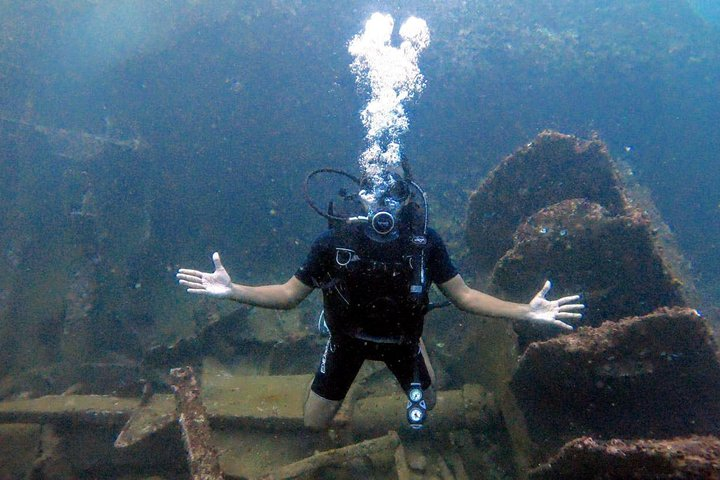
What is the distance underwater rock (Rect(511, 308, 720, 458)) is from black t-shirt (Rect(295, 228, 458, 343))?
153cm

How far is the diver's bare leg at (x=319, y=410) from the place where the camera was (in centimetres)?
424

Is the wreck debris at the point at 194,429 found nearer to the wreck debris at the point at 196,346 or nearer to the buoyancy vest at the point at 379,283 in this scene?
the buoyancy vest at the point at 379,283

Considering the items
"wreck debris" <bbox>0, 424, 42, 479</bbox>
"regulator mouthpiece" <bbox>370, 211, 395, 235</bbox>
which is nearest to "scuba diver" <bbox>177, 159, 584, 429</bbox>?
"regulator mouthpiece" <bbox>370, 211, 395, 235</bbox>

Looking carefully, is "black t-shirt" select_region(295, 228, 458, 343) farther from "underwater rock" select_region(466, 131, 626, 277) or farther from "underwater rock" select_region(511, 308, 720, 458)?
"underwater rock" select_region(466, 131, 626, 277)

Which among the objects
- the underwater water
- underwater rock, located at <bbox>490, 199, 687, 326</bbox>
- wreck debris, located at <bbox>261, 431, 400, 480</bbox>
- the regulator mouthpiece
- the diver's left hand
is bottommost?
wreck debris, located at <bbox>261, 431, 400, 480</bbox>

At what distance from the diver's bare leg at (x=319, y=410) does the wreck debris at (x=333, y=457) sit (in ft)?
1.05

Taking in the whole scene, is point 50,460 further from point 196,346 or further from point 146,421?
point 196,346

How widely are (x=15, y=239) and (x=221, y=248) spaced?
17.2 feet

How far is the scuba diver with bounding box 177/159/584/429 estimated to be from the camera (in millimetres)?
3170

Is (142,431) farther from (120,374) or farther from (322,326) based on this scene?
(120,374)

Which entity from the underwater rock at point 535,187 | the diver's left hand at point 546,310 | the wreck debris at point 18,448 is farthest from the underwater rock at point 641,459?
the wreck debris at point 18,448

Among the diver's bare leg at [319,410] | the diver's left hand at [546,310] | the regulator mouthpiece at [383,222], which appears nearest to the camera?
the regulator mouthpiece at [383,222]

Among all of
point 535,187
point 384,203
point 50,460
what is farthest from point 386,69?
point 50,460

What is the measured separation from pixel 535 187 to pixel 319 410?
4725 millimetres
